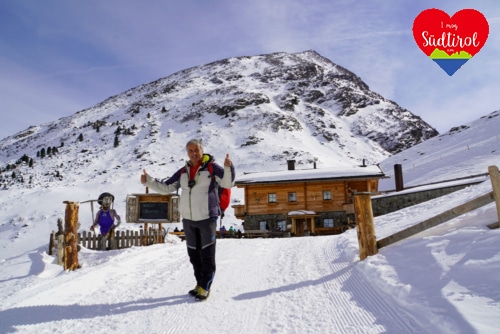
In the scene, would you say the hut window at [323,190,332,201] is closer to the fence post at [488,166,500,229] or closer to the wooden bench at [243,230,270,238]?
the wooden bench at [243,230,270,238]

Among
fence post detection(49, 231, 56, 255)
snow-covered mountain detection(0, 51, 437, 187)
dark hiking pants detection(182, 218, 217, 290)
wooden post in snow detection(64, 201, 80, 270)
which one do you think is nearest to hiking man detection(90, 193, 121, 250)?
wooden post in snow detection(64, 201, 80, 270)

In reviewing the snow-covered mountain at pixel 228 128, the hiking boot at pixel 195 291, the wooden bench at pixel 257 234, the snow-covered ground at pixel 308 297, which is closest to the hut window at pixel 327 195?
the wooden bench at pixel 257 234

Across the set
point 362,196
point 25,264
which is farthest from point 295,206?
point 362,196

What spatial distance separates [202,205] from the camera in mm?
4312

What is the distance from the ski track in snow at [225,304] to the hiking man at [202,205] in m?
0.42

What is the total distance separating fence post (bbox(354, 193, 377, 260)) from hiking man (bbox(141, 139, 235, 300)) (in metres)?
2.25

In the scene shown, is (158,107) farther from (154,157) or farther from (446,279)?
(446,279)

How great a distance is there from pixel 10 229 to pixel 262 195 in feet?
88.3

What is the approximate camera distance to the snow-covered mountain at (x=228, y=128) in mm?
70938

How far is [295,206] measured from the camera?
26656 millimetres

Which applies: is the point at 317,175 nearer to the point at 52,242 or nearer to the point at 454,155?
the point at 52,242

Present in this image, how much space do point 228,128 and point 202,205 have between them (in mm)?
87117

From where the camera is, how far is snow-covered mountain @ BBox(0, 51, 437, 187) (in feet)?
233

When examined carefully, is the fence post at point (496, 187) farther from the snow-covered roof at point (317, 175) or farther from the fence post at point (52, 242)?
the snow-covered roof at point (317, 175)
